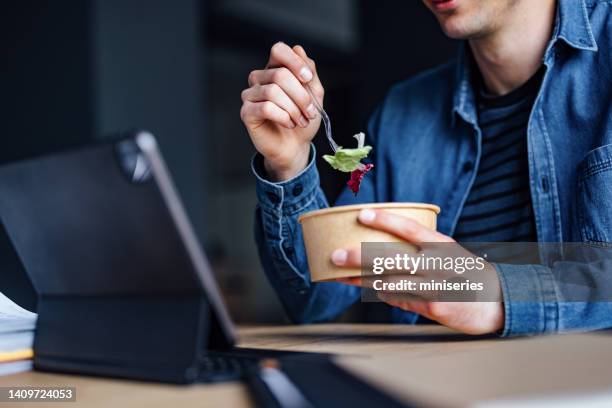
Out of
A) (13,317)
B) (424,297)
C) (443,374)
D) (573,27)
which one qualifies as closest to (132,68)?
(573,27)

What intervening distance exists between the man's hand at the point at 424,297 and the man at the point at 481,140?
0.17 metres

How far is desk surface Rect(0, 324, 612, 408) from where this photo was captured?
1.64 ft

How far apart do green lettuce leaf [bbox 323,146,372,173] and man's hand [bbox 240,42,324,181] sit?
0.42 feet

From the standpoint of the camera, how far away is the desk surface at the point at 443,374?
0.50 meters

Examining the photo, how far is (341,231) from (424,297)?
5.2 inches

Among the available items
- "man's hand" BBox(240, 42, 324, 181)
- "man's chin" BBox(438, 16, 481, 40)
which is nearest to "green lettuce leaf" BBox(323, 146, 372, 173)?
"man's hand" BBox(240, 42, 324, 181)

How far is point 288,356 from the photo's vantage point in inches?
27.1

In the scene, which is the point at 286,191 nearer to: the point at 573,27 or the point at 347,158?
the point at 347,158

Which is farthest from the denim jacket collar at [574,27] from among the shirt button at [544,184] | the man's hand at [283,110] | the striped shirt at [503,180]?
the man's hand at [283,110]

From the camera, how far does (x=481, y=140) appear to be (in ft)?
4.56

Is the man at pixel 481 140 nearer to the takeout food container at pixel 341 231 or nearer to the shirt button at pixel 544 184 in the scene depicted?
the shirt button at pixel 544 184

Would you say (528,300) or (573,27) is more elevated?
(573,27)

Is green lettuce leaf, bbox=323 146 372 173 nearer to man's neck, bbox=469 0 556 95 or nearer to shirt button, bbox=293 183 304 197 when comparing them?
shirt button, bbox=293 183 304 197

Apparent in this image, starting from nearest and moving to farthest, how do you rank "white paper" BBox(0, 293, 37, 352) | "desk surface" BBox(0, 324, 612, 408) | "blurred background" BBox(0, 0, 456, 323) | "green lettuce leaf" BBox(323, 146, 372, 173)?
"desk surface" BBox(0, 324, 612, 408) → "white paper" BBox(0, 293, 37, 352) → "green lettuce leaf" BBox(323, 146, 372, 173) → "blurred background" BBox(0, 0, 456, 323)
